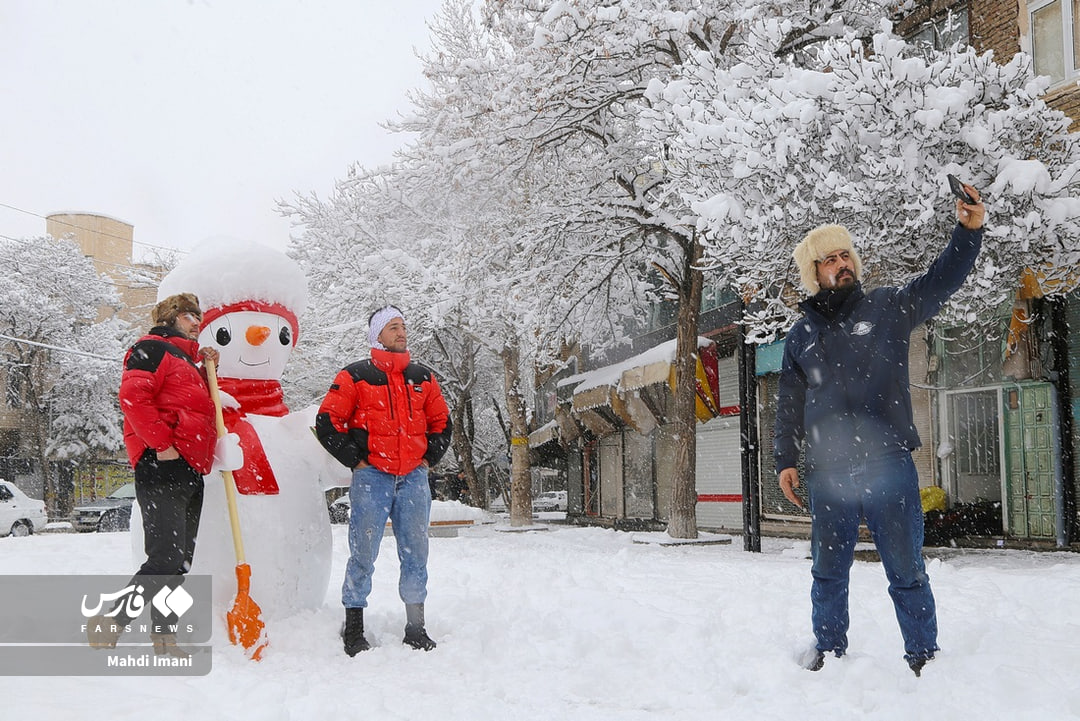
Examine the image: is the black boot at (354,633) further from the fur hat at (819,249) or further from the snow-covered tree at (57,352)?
the snow-covered tree at (57,352)

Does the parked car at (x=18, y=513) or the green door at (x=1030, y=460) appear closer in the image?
the green door at (x=1030, y=460)

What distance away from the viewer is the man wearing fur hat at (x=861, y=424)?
3590mm

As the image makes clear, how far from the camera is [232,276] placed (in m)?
5.26

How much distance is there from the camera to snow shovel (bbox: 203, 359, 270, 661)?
4.34 meters

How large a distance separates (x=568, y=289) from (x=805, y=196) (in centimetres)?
508

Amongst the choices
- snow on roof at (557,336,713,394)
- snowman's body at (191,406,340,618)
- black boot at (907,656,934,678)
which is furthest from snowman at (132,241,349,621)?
snow on roof at (557,336,713,394)

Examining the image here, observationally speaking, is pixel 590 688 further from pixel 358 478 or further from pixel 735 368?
pixel 735 368

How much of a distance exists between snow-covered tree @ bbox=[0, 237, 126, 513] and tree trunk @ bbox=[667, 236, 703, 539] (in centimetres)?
2394

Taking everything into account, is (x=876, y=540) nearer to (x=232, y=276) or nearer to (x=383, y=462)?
(x=383, y=462)

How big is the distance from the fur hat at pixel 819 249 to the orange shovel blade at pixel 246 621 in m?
3.13

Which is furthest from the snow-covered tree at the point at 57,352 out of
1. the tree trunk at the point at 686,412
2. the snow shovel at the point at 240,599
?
the snow shovel at the point at 240,599

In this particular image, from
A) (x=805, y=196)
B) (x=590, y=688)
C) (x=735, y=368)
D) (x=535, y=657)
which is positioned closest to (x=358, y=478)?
(x=535, y=657)

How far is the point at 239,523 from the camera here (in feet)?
15.5

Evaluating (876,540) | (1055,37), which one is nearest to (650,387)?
(1055,37)
